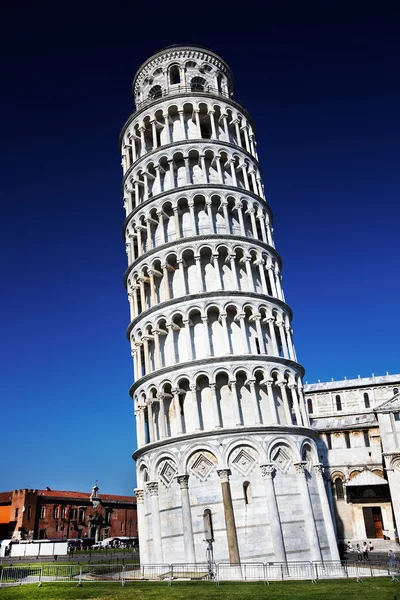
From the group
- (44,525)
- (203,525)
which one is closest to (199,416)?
(203,525)

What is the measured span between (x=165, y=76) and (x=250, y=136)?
937 cm

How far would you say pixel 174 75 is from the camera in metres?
48.0

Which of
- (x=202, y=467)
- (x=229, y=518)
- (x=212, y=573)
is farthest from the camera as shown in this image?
(x=202, y=467)

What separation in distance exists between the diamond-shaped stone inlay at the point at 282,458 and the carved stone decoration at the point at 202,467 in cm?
383

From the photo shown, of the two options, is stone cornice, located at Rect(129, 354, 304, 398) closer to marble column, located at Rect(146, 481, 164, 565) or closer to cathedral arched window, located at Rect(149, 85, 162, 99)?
marble column, located at Rect(146, 481, 164, 565)

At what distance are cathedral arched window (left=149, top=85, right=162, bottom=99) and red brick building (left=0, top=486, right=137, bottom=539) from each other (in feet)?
165

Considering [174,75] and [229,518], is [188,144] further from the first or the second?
[229,518]

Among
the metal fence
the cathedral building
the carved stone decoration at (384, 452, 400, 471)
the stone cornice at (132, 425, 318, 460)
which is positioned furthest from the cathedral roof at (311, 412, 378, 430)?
the metal fence

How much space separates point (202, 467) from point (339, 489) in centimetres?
2831

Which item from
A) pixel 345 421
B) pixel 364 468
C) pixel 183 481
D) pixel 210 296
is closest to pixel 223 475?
pixel 183 481

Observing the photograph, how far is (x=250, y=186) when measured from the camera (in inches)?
1710

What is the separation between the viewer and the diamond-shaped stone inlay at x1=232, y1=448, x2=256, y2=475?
1208 inches

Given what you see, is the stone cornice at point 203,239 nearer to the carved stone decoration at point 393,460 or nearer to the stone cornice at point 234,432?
the stone cornice at point 234,432

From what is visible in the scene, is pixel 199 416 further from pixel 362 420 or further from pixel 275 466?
pixel 362 420
